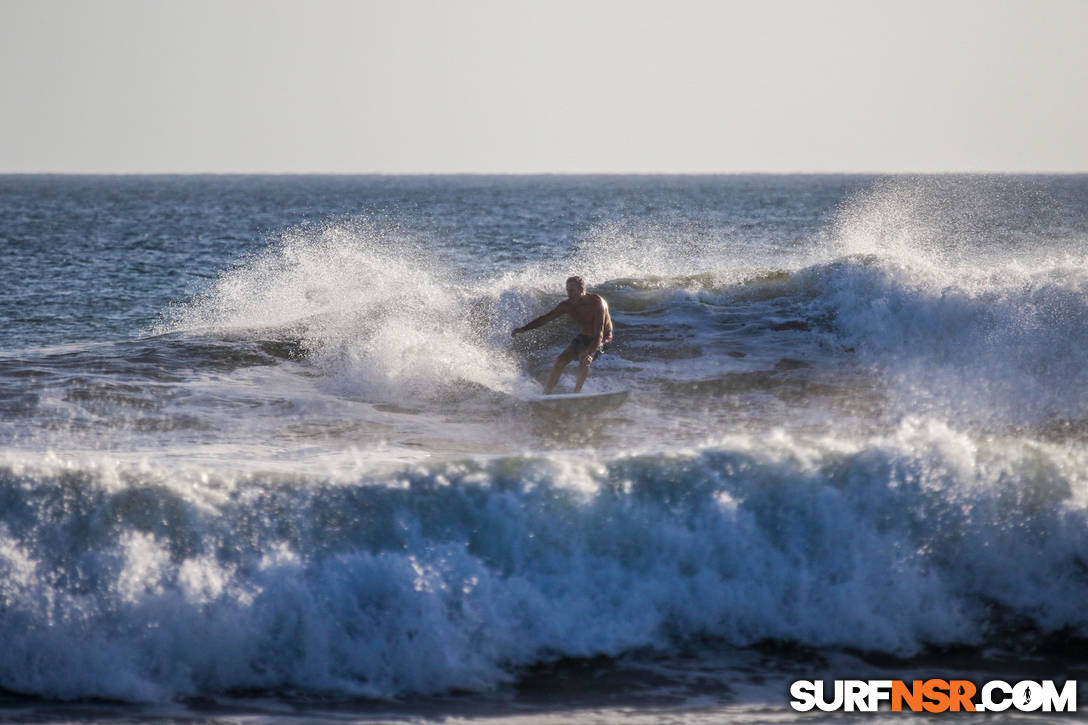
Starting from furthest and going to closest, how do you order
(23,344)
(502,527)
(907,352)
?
(23,344) < (907,352) < (502,527)

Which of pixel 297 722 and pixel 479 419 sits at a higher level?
pixel 479 419

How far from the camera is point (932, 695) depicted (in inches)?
254

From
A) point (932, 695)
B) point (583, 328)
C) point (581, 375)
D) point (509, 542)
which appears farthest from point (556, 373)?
point (932, 695)

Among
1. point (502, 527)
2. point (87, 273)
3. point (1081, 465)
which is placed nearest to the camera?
point (502, 527)

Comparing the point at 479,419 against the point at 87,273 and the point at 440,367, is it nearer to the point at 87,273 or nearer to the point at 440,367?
the point at 440,367

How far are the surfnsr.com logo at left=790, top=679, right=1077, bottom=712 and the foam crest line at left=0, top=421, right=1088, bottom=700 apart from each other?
1.83 feet

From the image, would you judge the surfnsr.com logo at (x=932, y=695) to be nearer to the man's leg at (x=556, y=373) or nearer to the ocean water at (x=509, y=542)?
the ocean water at (x=509, y=542)

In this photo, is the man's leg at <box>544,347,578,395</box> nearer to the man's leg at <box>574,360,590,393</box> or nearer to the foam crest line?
the man's leg at <box>574,360,590,393</box>

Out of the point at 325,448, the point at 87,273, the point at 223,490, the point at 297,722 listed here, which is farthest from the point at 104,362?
the point at 87,273

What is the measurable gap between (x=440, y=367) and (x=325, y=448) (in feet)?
10.9

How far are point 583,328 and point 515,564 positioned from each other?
17.3 feet

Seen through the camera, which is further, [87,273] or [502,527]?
[87,273]

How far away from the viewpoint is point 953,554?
7680 mm

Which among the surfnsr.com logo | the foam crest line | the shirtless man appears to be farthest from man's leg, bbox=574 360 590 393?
the surfnsr.com logo
